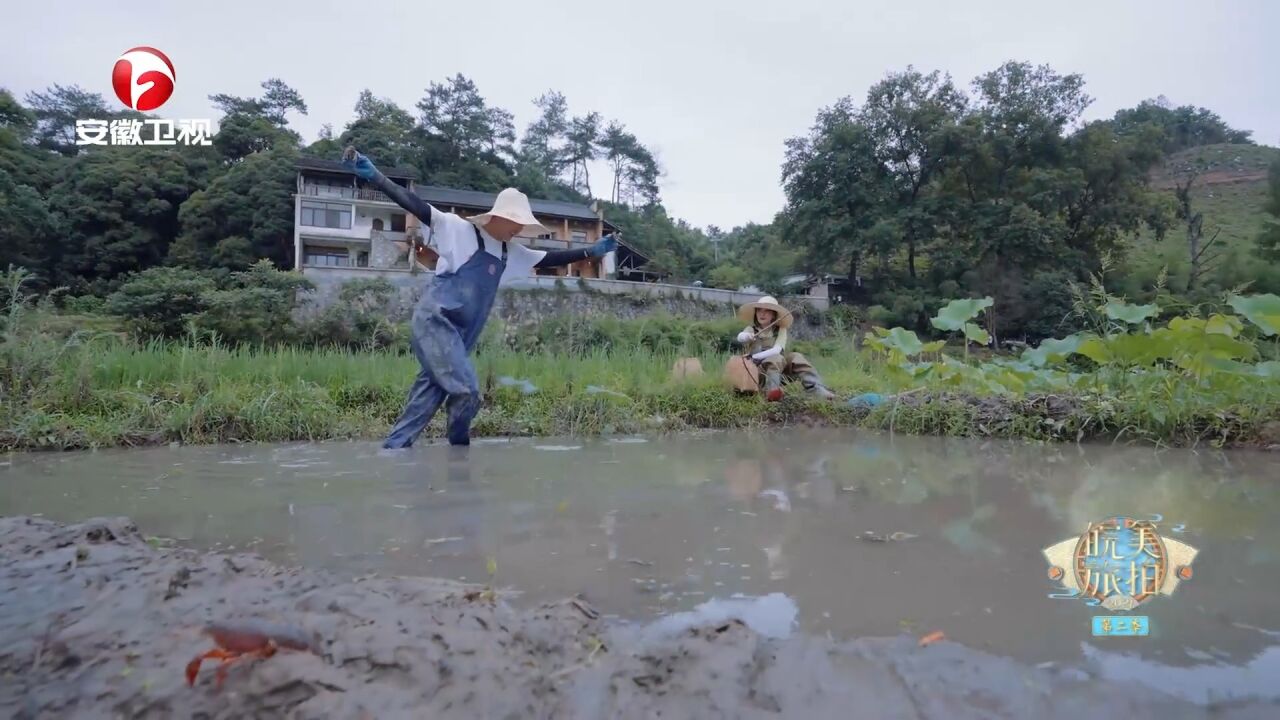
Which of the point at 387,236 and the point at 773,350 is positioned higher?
the point at 387,236

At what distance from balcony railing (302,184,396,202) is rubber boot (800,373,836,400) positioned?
91.2 feet

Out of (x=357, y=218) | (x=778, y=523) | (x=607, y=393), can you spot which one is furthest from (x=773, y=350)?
(x=357, y=218)

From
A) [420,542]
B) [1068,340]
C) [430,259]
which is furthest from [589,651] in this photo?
[1068,340]

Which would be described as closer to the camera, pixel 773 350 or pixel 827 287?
pixel 773 350

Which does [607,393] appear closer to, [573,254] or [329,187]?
[573,254]

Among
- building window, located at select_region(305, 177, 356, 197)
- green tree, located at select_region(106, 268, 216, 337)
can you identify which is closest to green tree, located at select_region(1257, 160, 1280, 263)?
green tree, located at select_region(106, 268, 216, 337)

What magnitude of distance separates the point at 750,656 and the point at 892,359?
5.56m

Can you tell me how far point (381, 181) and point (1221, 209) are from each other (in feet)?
145

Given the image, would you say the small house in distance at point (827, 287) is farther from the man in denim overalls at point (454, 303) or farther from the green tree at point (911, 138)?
the man in denim overalls at point (454, 303)

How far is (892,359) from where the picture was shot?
6.27 meters

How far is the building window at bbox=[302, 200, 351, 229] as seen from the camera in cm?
2912

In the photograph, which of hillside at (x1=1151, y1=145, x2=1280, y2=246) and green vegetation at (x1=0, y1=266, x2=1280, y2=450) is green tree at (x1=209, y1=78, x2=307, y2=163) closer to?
green vegetation at (x1=0, y1=266, x2=1280, y2=450)

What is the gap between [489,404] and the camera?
5.29 meters

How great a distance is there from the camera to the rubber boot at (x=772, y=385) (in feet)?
18.6
